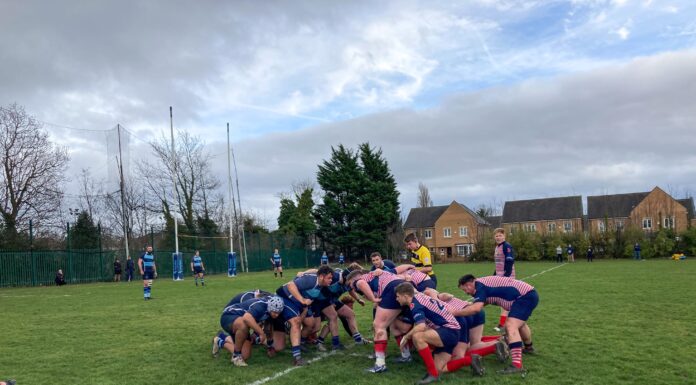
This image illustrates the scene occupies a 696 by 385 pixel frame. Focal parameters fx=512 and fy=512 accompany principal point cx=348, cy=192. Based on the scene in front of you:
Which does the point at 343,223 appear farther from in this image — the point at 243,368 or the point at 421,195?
the point at 243,368

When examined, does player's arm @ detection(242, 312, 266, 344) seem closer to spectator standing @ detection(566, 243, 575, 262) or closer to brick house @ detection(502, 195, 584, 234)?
spectator standing @ detection(566, 243, 575, 262)

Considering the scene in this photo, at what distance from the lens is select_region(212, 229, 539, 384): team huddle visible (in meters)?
6.63

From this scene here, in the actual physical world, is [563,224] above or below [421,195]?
below

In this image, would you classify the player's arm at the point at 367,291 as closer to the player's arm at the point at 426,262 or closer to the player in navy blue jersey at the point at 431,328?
Answer: the player in navy blue jersey at the point at 431,328

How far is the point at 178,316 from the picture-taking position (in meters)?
12.5

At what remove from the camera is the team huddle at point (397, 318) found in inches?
261

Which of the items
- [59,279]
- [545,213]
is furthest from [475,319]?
[545,213]

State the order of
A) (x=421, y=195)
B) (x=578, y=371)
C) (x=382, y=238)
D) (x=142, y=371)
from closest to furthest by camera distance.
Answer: (x=578, y=371)
(x=142, y=371)
(x=382, y=238)
(x=421, y=195)

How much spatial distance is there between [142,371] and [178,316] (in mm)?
5531

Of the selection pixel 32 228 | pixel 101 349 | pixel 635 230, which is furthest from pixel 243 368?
pixel 635 230

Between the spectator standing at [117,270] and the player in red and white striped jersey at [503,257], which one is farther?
the spectator standing at [117,270]

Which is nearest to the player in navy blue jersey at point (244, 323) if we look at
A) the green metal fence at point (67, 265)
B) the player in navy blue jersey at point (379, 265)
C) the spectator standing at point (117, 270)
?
the player in navy blue jersey at point (379, 265)

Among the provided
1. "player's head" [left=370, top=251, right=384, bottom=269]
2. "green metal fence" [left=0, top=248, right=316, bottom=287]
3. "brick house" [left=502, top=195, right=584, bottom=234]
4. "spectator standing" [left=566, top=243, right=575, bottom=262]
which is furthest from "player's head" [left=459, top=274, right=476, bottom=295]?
"brick house" [left=502, top=195, right=584, bottom=234]

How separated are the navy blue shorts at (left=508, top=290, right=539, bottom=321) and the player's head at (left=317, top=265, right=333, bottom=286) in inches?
104
